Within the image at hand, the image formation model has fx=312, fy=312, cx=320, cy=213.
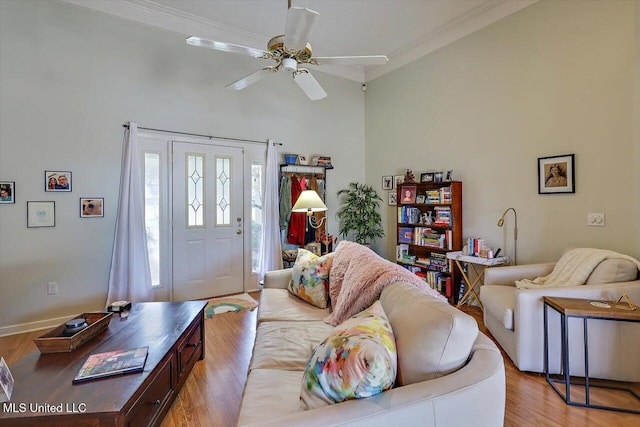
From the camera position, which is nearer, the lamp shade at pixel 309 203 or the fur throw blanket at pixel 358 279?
the fur throw blanket at pixel 358 279

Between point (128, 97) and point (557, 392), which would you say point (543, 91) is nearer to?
point (557, 392)

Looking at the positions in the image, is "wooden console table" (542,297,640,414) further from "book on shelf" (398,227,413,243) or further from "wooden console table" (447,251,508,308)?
"book on shelf" (398,227,413,243)

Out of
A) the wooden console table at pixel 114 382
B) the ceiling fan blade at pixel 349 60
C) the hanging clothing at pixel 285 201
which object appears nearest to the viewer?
the wooden console table at pixel 114 382

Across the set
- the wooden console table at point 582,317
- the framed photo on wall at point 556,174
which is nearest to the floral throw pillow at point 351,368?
the wooden console table at point 582,317

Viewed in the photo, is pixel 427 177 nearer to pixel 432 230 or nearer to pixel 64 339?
pixel 432 230

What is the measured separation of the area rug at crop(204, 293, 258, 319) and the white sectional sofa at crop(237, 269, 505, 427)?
7.66 ft

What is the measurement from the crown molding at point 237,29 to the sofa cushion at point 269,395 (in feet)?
13.7

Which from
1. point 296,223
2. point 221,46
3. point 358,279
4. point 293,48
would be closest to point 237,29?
point 221,46

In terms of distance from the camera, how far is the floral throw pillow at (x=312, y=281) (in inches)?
96.5

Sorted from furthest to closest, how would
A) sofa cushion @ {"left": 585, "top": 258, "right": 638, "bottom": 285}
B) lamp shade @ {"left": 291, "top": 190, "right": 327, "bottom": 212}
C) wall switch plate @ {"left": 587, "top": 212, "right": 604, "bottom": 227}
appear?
lamp shade @ {"left": 291, "top": 190, "right": 327, "bottom": 212}, wall switch plate @ {"left": 587, "top": 212, "right": 604, "bottom": 227}, sofa cushion @ {"left": 585, "top": 258, "right": 638, "bottom": 285}

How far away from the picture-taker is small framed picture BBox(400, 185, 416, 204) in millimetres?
4430

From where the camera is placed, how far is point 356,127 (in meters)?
5.60

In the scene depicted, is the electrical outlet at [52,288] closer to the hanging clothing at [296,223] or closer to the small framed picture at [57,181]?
the small framed picture at [57,181]

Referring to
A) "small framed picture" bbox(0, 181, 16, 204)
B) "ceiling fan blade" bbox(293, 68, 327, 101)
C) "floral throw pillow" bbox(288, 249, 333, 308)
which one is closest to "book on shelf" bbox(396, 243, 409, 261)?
"floral throw pillow" bbox(288, 249, 333, 308)
